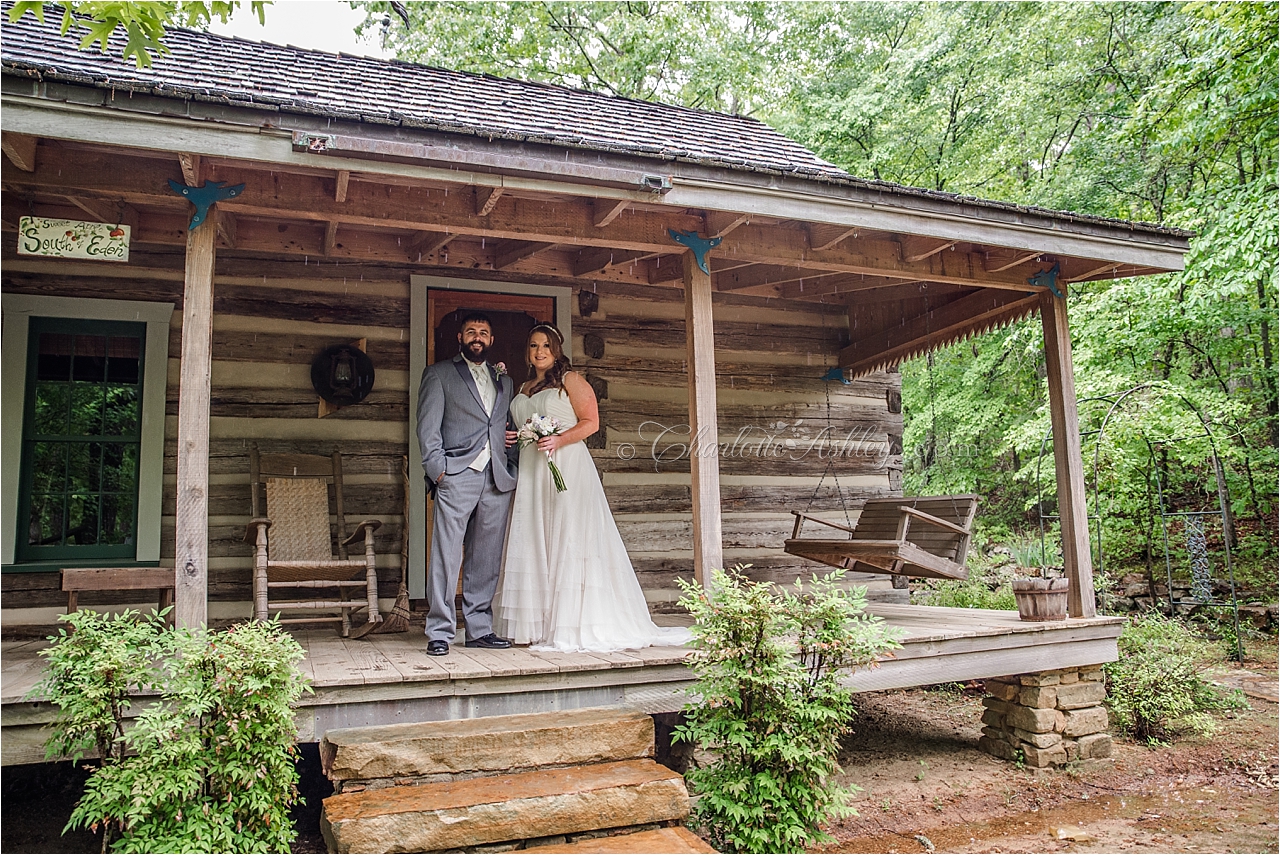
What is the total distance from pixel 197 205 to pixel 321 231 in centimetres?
155

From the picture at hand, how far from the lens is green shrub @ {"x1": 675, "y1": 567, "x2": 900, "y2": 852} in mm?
3602

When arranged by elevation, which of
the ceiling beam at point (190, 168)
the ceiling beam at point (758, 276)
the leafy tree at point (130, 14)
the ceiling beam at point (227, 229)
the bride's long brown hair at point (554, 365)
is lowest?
the bride's long brown hair at point (554, 365)

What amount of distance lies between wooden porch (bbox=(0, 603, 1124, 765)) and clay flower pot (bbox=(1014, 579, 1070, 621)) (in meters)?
0.08

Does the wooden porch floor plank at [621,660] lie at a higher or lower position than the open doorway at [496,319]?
lower

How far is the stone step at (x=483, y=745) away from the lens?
3367 mm

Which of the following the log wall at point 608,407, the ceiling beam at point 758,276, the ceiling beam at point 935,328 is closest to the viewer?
the log wall at point 608,407

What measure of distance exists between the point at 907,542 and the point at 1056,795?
1.70m

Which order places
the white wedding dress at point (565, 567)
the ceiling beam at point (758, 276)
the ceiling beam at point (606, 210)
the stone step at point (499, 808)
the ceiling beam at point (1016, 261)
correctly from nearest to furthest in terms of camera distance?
the stone step at point (499, 808) < the ceiling beam at point (606, 210) < the white wedding dress at point (565, 567) < the ceiling beam at point (1016, 261) < the ceiling beam at point (758, 276)

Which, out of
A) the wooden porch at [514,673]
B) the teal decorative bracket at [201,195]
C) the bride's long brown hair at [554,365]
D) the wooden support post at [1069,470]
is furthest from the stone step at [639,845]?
the wooden support post at [1069,470]

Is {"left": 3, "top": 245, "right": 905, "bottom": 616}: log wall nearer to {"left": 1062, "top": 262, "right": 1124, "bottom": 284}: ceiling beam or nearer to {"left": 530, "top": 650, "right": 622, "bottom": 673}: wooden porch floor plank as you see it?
{"left": 530, "top": 650, "right": 622, "bottom": 673}: wooden porch floor plank

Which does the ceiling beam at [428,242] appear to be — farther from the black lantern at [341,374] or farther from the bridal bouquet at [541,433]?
the bridal bouquet at [541,433]

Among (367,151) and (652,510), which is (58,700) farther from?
(652,510)

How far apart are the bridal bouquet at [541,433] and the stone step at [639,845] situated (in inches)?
84.1

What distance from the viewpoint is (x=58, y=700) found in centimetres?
311
